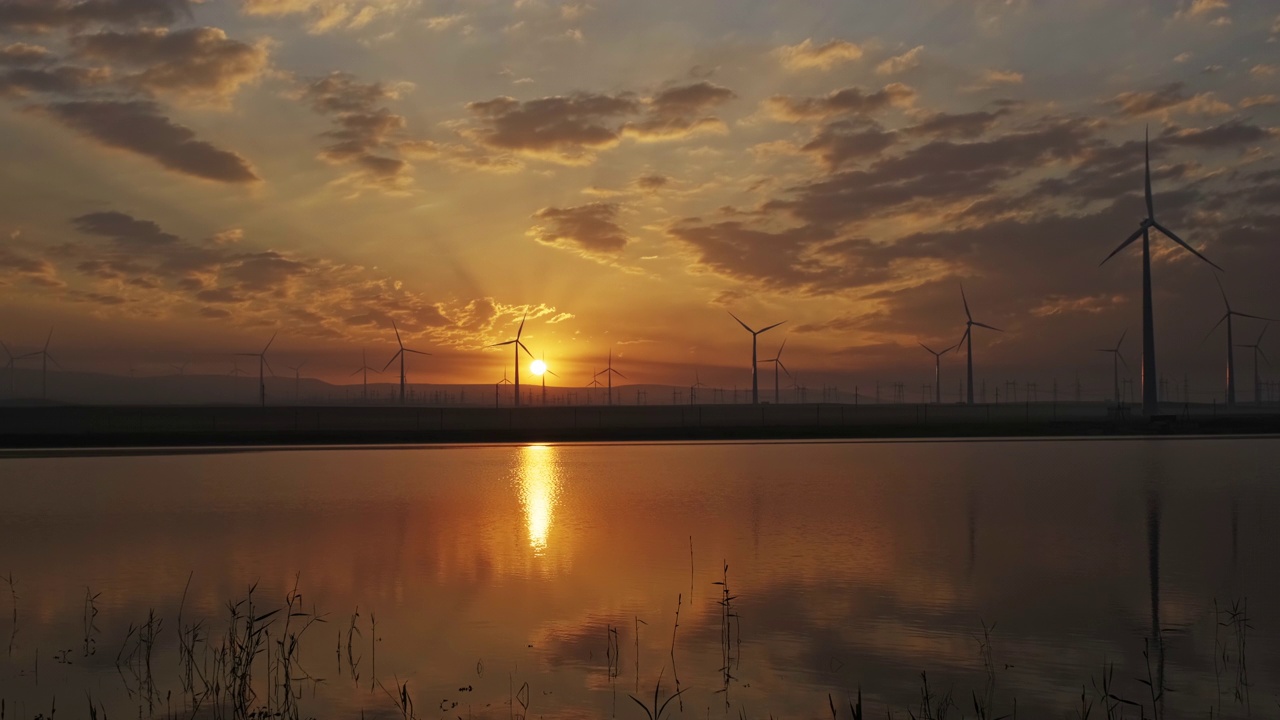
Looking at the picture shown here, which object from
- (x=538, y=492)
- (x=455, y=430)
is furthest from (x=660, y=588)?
(x=455, y=430)

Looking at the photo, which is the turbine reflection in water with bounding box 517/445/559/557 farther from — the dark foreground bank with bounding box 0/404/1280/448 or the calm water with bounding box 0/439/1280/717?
the dark foreground bank with bounding box 0/404/1280/448

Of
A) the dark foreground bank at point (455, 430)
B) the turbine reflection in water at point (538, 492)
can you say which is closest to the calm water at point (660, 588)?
the turbine reflection in water at point (538, 492)

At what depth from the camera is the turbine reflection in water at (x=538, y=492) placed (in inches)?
1226

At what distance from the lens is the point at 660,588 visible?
21922mm

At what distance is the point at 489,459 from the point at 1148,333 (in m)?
87.6

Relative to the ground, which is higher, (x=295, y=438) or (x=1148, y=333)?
(x=1148, y=333)

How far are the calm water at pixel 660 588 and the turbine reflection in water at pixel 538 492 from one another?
256 millimetres

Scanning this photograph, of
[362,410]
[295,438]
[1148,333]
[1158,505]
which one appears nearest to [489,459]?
[295,438]

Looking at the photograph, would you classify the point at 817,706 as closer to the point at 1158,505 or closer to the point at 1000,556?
the point at 1000,556

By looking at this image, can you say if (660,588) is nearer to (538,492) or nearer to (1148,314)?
(538,492)

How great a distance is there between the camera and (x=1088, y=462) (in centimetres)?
6059

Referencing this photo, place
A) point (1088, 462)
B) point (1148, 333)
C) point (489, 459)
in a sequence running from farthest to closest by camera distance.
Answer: point (1148, 333) < point (489, 459) < point (1088, 462)

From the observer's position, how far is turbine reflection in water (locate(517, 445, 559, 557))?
3114cm

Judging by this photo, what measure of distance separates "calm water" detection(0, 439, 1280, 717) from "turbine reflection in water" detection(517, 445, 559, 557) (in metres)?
0.26
